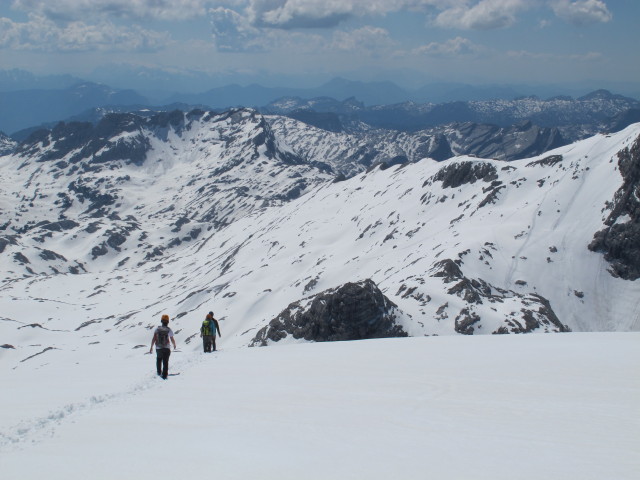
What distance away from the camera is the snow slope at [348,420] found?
28.3 ft

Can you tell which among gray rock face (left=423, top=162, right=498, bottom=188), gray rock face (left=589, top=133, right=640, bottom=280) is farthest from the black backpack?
gray rock face (left=423, top=162, right=498, bottom=188)

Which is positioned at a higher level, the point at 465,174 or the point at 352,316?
the point at 465,174

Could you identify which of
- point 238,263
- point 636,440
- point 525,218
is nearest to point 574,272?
point 525,218

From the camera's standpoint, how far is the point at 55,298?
185 m

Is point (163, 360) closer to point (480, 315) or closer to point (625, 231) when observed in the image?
point (480, 315)

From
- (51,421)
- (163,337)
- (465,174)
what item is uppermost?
(465,174)

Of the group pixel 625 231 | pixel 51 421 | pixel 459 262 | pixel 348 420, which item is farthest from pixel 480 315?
pixel 51 421

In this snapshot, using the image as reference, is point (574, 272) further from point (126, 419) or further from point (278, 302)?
point (126, 419)

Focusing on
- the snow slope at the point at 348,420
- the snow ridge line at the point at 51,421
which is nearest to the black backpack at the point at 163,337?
the snow slope at the point at 348,420

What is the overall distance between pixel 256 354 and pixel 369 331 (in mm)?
26641

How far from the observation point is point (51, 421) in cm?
1239

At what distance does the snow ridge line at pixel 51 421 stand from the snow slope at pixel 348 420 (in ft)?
0.17

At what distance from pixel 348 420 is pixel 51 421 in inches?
321

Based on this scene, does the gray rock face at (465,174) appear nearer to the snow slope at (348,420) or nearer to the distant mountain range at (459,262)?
the distant mountain range at (459,262)
